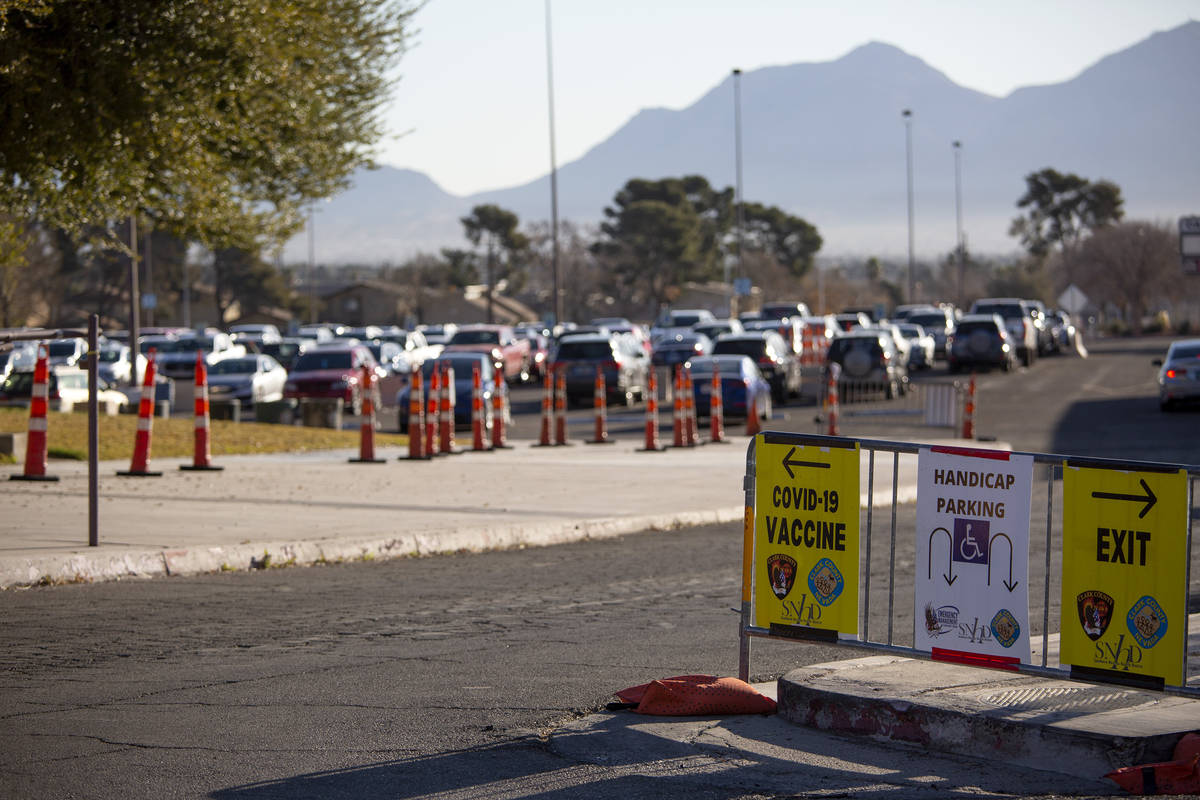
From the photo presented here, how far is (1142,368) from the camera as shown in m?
49.3

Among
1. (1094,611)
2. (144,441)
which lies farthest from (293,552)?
(1094,611)

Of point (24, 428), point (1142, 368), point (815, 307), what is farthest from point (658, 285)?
point (24, 428)

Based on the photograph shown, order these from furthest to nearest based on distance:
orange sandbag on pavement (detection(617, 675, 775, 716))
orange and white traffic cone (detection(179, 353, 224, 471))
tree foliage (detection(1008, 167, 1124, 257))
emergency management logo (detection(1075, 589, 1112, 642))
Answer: tree foliage (detection(1008, 167, 1124, 257))
orange and white traffic cone (detection(179, 353, 224, 471))
orange sandbag on pavement (detection(617, 675, 775, 716))
emergency management logo (detection(1075, 589, 1112, 642))

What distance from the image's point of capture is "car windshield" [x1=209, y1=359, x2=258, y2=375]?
32.5 metres

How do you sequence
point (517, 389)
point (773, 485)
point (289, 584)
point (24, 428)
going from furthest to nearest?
point (517, 389)
point (24, 428)
point (289, 584)
point (773, 485)

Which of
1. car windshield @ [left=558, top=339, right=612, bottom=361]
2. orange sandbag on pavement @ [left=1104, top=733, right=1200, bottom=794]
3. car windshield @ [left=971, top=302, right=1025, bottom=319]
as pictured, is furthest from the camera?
car windshield @ [left=971, top=302, right=1025, bottom=319]

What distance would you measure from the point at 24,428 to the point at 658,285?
95.5 m

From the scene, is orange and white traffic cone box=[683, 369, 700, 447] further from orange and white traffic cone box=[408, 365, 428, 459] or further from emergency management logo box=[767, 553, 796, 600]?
emergency management logo box=[767, 553, 796, 600]

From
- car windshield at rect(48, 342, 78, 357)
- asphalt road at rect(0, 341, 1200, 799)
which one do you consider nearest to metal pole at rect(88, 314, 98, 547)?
asphalt road at rect(0, 341, 1200, 799)

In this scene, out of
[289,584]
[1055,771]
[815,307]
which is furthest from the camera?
[815,307]

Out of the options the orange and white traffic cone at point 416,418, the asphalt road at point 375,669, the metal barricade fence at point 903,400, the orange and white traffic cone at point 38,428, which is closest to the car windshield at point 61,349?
the metal barricade fence at point 903,400

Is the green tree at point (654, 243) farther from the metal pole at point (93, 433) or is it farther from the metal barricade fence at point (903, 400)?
the metal pole at point (93, 433)

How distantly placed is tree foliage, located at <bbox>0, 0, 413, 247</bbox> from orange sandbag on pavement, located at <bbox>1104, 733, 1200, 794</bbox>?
10.9 meters

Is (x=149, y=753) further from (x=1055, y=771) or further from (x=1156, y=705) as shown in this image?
(x=1156, y=705)
